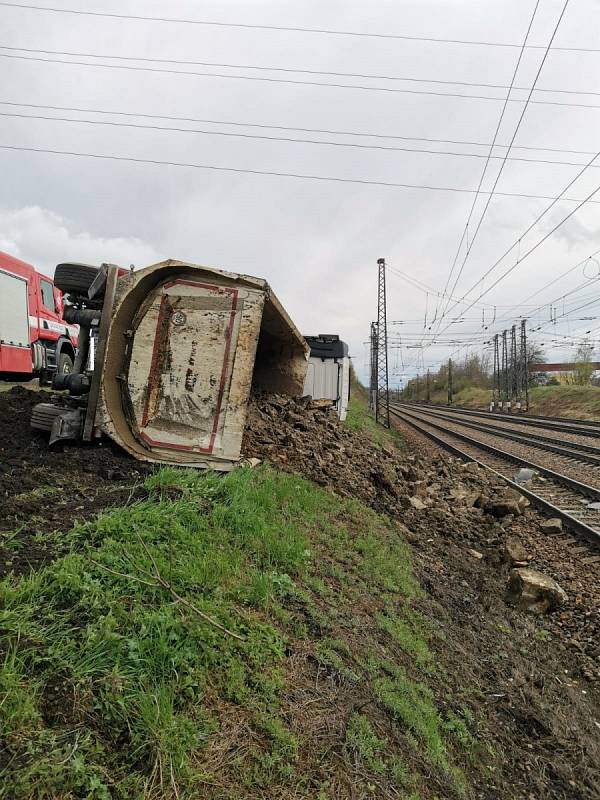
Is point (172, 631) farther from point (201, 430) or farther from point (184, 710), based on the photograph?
point (201, 430)

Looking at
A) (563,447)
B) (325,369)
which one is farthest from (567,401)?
(325,369)

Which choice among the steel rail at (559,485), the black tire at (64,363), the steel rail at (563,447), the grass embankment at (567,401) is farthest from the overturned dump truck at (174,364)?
the grass embankment at (567,401)

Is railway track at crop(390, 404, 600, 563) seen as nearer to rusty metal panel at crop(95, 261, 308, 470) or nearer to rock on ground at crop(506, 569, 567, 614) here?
rock on ground at crop(506, 569, 567, 614)

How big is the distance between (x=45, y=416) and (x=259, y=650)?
3.64m

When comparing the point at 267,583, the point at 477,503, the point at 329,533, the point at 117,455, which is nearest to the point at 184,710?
the point at 267,583

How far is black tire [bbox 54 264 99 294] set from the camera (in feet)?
18.2

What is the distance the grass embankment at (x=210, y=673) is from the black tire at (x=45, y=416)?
1.76 m

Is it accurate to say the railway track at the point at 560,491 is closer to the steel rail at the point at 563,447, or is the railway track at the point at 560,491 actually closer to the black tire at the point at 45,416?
the steel rail at the point at 563,447

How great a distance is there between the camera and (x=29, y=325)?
11.2 metres

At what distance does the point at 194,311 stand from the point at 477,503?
6106 mm

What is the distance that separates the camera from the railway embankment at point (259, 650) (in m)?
1.80

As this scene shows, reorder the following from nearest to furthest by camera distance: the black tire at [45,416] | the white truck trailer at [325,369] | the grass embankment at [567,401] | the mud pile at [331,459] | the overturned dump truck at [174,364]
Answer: the overturned dump truck at [174,364] < the black tire at [45,416] < the mud pile at [331,459] < the white truck trailer at [325,369] < the grass embankment at [567,401]

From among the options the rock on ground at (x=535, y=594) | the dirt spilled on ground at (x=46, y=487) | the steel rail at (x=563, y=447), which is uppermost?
the steel rail at (x=563, y=447)

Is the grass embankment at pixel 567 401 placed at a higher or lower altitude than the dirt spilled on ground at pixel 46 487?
higher
